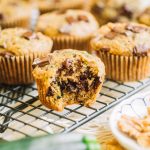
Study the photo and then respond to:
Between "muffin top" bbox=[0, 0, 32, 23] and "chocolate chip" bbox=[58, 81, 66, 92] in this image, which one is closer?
"chocolate chip" bbox=[58, 81, 66, 92]

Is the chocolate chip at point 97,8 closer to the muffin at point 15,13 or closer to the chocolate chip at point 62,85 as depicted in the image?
the muffin at point 15,13

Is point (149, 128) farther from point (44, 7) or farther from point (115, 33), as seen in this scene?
point (44, 7)

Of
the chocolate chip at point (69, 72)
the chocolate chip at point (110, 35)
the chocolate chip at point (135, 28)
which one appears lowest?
the chocolate chip at point (69, 72)

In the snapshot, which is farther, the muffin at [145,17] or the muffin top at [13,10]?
the muffin top at [13,10]

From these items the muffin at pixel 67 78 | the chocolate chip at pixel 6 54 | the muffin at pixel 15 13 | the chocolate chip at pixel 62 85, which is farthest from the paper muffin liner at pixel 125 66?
the muffin at pixel 15 13

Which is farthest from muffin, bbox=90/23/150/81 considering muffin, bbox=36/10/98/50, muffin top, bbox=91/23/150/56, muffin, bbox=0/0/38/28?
muffin, bbox=0/0/38/28

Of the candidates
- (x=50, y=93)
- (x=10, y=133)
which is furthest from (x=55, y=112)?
(x=10, y=133)

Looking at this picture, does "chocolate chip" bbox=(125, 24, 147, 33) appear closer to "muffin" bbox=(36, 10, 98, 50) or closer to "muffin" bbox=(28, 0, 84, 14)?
"muffin" bbox=(36, 10, 98, 50)
